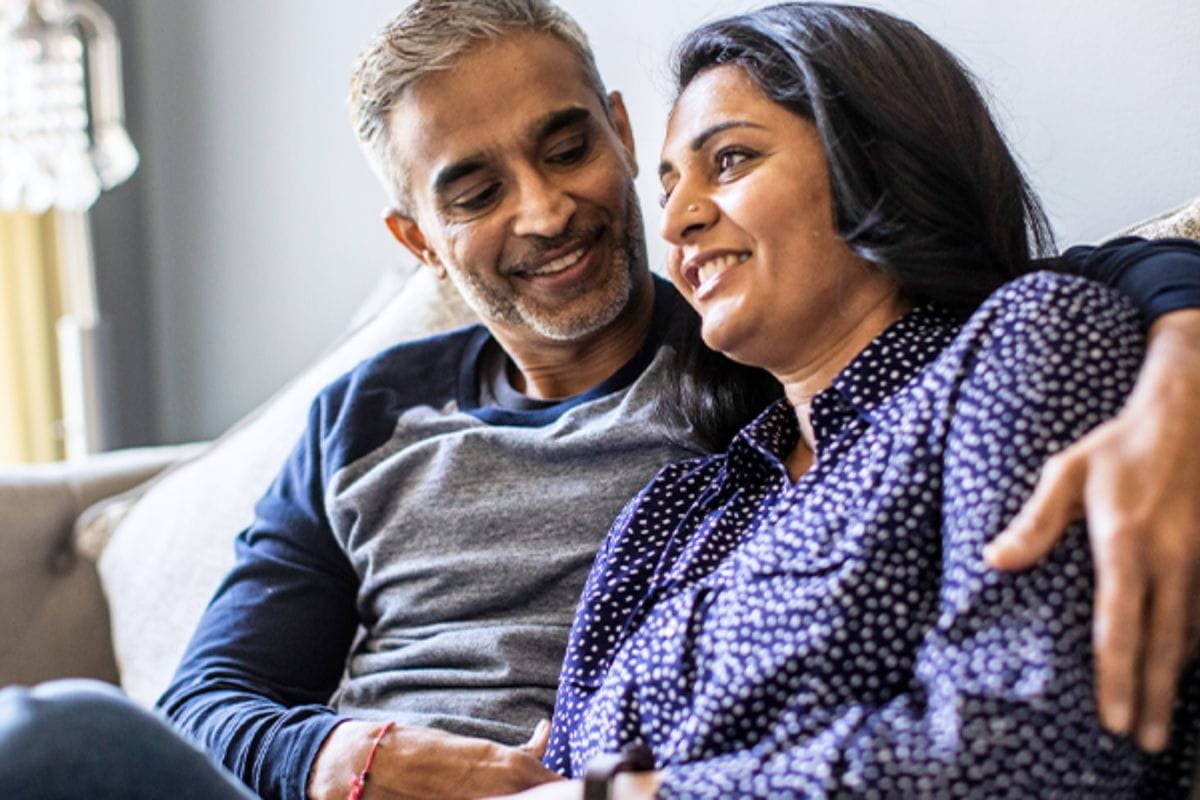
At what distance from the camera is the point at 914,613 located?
0.91 m

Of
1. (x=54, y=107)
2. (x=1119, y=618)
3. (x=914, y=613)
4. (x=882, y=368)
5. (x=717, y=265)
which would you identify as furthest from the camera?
(x=54, y=107)

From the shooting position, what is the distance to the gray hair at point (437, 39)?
1.50 metres

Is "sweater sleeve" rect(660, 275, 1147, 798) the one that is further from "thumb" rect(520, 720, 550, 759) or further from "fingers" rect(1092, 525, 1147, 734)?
"thumb" rect(520, 720, 550, 759)

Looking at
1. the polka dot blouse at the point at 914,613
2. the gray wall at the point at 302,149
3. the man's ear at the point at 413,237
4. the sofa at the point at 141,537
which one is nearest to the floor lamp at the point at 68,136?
the gray wall at the point at 302,149

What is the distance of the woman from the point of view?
830 mm

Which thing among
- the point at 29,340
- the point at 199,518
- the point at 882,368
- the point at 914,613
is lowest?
the point at 29,340

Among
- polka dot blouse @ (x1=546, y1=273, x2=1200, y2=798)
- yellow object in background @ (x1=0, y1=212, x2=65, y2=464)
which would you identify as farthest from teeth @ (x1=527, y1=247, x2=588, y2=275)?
yellow object in background @ (x1=0, y1=212, x2=65, y2=464)

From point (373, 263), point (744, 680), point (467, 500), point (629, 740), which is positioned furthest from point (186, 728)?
point (373, 263)

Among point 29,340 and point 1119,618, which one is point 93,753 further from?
point 29,340

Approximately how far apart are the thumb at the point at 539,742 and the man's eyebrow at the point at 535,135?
23.1 inches

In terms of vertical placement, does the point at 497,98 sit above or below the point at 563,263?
above

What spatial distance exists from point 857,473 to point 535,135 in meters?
0.64

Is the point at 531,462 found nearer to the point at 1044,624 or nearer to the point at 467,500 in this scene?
the point at 467,500

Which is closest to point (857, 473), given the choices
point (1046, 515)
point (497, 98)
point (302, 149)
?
point (1046, 515)
